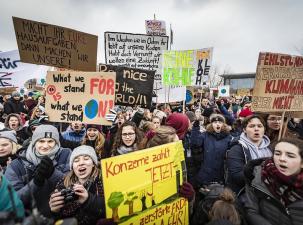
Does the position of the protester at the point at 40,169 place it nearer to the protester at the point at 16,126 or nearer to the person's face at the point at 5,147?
the person's face at the point at 5,147

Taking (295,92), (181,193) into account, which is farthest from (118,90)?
(295,92)

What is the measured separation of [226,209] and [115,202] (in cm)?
93

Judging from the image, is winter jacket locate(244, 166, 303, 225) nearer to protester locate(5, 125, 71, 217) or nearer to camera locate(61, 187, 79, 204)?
camera locate(61, 187, 79, 204)

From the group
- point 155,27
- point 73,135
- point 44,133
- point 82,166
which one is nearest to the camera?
point 82,166

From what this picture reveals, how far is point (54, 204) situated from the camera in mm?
2205

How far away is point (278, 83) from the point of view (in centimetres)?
391

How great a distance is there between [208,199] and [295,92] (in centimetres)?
225

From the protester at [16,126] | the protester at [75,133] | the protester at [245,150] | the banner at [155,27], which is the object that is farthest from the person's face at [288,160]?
the banner at [155,27]

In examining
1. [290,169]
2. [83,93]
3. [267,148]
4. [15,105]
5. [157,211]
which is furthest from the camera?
[15,105]

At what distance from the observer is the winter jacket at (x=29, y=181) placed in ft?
8.38

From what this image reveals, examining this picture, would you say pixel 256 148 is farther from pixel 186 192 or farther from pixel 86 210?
pixel 86 210

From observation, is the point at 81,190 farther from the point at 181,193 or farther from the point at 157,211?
the point at 181,193

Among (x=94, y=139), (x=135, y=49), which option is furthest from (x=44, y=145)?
(x=135, y=49)

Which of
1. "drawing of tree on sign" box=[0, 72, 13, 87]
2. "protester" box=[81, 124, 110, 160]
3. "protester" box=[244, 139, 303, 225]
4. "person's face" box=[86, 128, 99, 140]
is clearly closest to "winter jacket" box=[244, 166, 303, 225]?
"protester" box=[244, 139, 303, 225]
